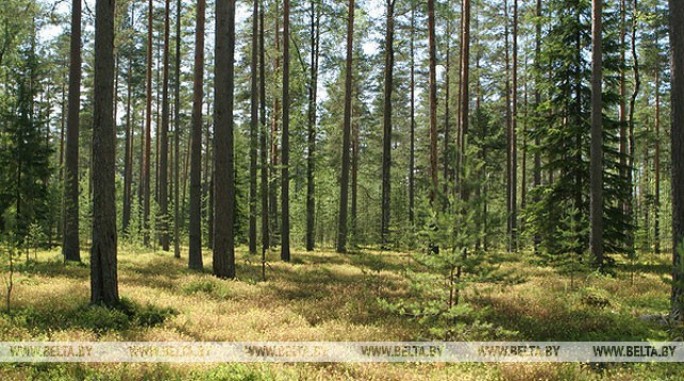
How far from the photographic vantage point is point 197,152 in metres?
16.1

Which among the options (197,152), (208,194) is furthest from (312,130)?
(208,194)

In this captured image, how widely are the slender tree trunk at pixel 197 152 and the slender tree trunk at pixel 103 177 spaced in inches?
270

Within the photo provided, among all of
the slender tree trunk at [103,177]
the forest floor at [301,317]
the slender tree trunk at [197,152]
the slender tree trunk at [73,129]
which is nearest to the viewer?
the forest floor at [301,317]

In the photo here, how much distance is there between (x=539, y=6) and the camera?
84.8 ft

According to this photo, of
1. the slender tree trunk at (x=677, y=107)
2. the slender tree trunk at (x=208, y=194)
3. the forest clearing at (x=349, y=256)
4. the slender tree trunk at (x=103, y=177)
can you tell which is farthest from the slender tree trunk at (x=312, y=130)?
the slender tree trunk at (x=677, y=107)

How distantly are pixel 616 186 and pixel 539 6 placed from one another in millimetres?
13774

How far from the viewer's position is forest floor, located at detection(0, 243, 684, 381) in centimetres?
594

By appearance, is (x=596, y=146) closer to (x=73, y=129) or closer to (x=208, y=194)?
(x=73, y=129)

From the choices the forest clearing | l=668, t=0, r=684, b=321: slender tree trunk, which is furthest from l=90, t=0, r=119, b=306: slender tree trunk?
l=668, t=0, r=684, b=321: slender tree trunk

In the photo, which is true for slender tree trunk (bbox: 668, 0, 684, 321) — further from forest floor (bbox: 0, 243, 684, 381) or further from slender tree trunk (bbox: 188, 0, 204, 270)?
slender tree trunk (bbox: 188, 0, 204, 270)

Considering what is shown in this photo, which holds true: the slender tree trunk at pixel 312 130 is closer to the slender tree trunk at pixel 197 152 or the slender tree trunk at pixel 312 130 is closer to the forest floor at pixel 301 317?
the slender tree trunk at pixel 197 152

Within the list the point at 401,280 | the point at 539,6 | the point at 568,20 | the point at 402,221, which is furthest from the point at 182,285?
the point at 539,6

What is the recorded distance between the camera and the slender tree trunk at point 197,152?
15.7 metres

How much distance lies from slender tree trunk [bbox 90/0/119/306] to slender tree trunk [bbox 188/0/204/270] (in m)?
6.87
